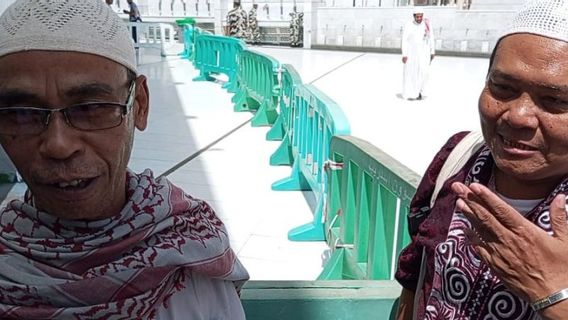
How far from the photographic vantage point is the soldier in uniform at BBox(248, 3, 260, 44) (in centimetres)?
2209

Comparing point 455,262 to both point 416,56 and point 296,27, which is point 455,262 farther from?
point 296,27

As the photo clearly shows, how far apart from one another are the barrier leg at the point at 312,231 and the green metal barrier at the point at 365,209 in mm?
373

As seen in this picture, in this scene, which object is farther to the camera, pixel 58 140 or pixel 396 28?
pixel 396 28

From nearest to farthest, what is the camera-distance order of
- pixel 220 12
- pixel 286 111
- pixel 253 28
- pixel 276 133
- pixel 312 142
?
pixel 312 142 → pixel 286 111 → pixel 276 133 → pixel 253 28 → pixel 220 12

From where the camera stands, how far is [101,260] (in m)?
1.02

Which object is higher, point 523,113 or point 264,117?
point 523,113

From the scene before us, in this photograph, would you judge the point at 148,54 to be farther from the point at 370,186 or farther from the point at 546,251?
the point at 546,251

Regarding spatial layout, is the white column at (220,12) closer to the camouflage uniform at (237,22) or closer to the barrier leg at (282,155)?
the camouflage uniform at (237,22)

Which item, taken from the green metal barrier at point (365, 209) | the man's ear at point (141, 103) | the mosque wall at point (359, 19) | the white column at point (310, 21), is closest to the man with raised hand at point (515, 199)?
the man's ear at point (141, 103)

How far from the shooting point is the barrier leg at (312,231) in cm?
410

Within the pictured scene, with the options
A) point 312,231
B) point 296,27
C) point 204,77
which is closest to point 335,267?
point 312,231

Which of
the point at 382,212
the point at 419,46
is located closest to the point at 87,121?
the point at 382,212

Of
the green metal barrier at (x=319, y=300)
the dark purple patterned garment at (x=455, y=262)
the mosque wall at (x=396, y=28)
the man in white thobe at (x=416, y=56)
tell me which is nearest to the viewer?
the dark purple patterned garment at (x=455, y=262)

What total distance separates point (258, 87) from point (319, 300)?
6.82m
